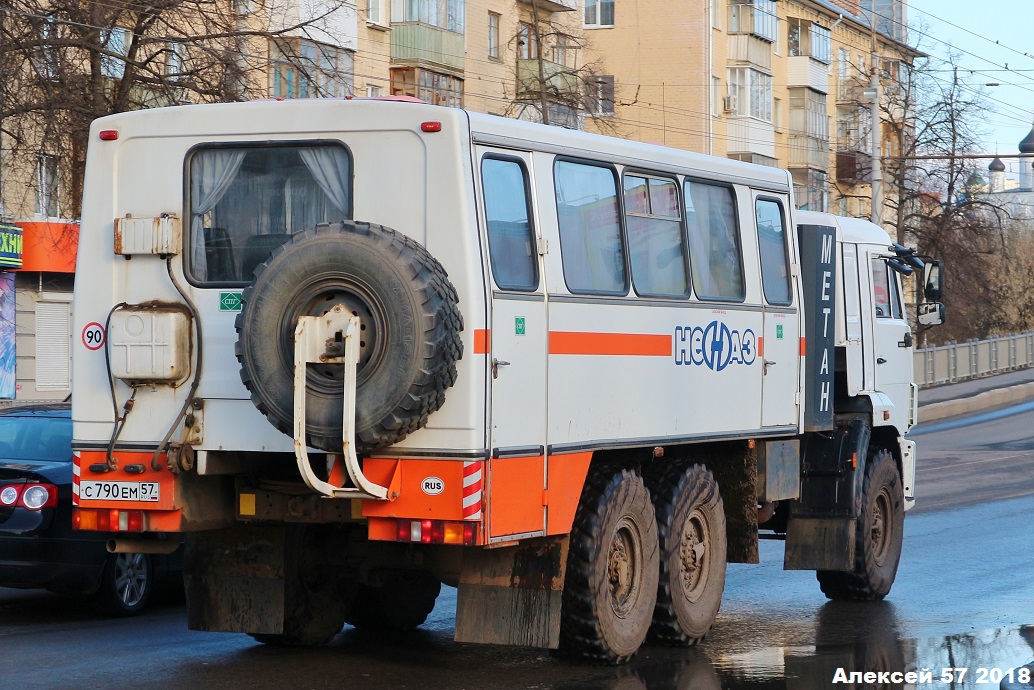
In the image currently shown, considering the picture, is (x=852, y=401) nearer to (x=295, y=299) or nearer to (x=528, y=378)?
(x=528, y=378)

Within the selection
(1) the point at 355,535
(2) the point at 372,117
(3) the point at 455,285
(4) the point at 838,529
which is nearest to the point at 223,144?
(2) the point at 372,117

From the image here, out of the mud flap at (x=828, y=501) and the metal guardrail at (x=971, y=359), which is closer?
the mud flap at (x=828, y=501)

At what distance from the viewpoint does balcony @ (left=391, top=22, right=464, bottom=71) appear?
41.3 meters

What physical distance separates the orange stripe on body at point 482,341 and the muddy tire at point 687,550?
2.20m

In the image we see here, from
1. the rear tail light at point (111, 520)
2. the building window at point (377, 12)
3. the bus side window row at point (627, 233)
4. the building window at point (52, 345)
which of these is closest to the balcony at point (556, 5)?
the building window at point (377, 12)

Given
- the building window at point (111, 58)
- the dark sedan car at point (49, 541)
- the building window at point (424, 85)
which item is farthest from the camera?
the building window at point (424, 85)

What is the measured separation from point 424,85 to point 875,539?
30.8 meters

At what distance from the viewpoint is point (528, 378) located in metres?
8.02

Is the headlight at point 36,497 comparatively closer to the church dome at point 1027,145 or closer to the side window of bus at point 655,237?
the side window of bus at point 655,237

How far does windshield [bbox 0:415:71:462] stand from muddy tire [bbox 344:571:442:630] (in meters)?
2.19

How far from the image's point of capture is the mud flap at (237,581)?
8.74 metres

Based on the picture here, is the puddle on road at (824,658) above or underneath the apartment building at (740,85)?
underneath

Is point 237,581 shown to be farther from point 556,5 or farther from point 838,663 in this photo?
point 556,5

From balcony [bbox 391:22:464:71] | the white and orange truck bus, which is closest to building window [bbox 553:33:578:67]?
balcony [bbox 391:22:464:71]
